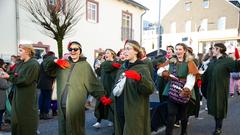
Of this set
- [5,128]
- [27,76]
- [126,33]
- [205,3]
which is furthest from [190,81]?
[205,3]

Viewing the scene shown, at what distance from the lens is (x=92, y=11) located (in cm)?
1928

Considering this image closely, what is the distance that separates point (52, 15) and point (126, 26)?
415 inches

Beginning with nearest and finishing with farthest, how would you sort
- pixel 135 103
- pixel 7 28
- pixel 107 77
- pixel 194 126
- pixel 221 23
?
1. pixel 135 103
2. pixel 107 77
3. pixel 194 126
4. pixel 7 28
5. pixel 221 23

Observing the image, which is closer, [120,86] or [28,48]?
[120,86]

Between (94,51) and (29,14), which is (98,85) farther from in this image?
(94,51)

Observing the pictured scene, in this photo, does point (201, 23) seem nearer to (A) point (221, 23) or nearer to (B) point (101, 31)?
(A) point (221, 23)

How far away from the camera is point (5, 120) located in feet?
23.8

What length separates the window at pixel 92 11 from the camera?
736 inches

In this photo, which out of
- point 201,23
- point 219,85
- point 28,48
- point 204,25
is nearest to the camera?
point 28,48

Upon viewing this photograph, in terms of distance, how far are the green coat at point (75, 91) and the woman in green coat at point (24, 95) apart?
345 mm

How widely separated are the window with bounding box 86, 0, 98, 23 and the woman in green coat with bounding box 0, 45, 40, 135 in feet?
45.3

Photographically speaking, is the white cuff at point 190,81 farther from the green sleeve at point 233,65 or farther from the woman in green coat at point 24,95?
the woman in green coat at point 24,95

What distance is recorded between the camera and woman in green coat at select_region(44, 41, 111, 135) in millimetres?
4551

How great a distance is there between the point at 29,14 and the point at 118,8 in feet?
28.1
